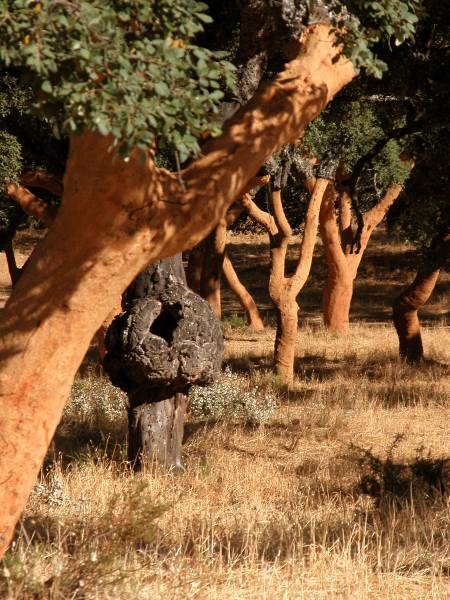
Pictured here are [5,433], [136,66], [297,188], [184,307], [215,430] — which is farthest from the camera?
[297,188]

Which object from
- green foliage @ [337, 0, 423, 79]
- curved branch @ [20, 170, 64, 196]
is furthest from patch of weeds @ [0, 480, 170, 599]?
curved branch @ [20, 170, 64, 196]

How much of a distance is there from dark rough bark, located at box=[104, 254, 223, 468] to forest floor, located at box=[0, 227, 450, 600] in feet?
1.21

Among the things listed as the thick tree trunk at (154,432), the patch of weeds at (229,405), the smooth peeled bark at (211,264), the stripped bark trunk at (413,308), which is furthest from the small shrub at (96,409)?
the stripped bark trunk at (413,308)

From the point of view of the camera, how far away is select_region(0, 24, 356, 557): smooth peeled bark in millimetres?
4969

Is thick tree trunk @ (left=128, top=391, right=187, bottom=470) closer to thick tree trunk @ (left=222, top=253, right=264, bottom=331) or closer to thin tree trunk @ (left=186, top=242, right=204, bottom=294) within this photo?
thin tree trunk @ (left=186, top=242, right=204, bottom=294)

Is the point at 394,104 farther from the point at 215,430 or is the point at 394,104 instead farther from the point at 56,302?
the point at 56,302

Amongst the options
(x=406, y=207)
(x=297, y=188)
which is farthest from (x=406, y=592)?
(x=297, y=188)

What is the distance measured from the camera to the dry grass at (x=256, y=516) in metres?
5.16

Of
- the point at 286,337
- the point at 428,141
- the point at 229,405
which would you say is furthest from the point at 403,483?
the point at 286,337

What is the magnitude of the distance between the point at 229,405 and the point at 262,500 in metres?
4.09

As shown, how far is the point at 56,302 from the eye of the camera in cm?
500

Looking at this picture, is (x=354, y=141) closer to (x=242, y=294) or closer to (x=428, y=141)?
A: (x=428, y=141)

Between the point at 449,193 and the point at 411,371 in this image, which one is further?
the point at 411,371

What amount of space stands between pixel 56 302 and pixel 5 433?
723mm
